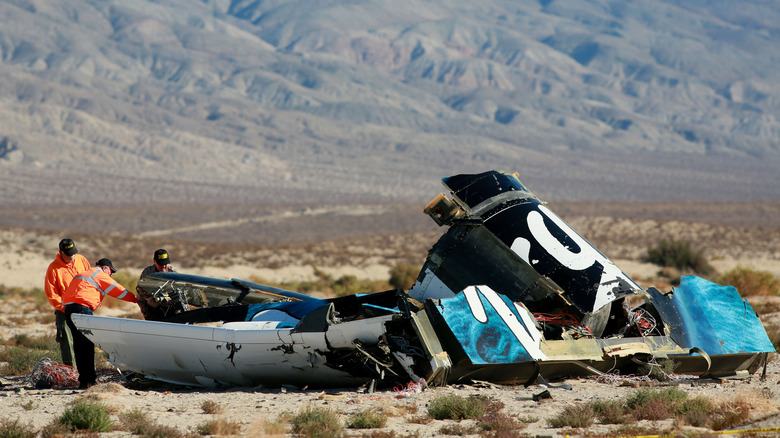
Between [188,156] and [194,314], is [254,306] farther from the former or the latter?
[188,156]

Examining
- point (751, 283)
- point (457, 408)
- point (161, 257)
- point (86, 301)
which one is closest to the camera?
point (457, 408)

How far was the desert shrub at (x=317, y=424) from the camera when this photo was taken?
26.0 feet

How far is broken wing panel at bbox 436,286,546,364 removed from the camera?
31.7ft

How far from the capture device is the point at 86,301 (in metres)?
10.8

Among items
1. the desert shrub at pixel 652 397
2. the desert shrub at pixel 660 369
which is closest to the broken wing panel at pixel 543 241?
the desert shrub at pixel 660 369

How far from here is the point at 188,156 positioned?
394 ft

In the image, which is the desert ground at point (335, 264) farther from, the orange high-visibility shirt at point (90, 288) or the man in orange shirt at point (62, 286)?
the orange high-visibility shirt at point (90, 288)

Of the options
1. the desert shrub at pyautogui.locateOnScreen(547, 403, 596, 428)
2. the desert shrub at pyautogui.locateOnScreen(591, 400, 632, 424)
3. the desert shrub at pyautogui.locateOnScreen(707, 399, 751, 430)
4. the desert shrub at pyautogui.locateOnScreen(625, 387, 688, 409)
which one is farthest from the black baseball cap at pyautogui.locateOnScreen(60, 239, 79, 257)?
the desert shrub at pyautogui.locateOnScreen(707, 399, 751, 430)

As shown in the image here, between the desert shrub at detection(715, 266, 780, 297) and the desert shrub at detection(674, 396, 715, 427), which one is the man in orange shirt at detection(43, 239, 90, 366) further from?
the desert shrub at detection(715, 266, 780, 297)

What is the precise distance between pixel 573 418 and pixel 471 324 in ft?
6.20

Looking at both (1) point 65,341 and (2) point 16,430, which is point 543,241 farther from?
(2) point 16,430

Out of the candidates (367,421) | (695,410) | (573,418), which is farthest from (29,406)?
(695,410)

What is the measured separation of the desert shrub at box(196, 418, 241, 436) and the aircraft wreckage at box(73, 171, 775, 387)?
1809mm

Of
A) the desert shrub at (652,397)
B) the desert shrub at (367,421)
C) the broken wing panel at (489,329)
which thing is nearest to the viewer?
the desert shrub at (367,421)
